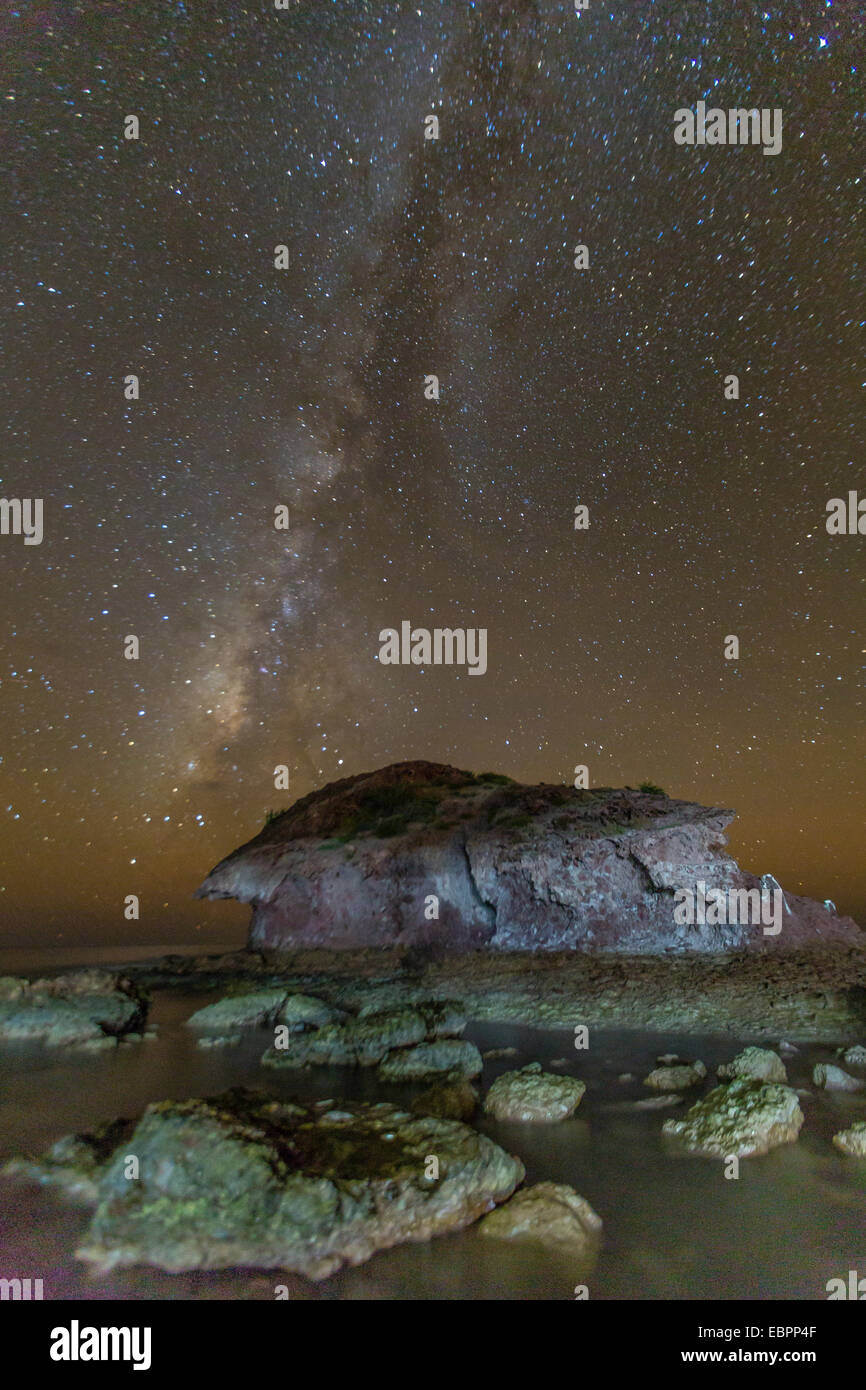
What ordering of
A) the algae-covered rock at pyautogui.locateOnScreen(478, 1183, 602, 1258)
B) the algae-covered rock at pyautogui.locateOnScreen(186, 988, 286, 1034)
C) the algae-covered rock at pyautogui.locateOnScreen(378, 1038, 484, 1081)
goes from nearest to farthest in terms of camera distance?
the algae-covered rock at pyautogui.locateOnScreen(478, 1183, 602, 1258), the algae-covered rock at pyautogui.locateOnScreen(378, 1038, 484, 1081), the algae-covered rock at pyautogui.locateOnScreen(186, 988, 286, 1034)

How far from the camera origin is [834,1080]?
841 cm

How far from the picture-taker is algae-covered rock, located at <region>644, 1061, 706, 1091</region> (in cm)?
848

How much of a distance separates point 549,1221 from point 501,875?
631 inches

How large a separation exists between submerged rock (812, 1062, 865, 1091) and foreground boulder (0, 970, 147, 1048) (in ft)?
37.6

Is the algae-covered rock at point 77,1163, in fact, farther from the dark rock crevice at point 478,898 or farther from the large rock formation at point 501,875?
the dark rock crevice at point 478,898

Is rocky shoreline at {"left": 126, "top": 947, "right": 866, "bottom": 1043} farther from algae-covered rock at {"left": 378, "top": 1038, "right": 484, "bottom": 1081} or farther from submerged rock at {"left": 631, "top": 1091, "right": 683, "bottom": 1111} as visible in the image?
submerged rock at {"left": 631, "top": 1091, "right": 683, "bottom": 1111}

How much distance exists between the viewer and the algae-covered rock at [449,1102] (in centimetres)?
746

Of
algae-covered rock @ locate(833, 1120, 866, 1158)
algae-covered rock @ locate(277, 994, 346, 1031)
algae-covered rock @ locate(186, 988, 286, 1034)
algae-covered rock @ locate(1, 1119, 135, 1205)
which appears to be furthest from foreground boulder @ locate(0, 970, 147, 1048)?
algae-covered rock @ locate(833, 1120, 866, 1158)

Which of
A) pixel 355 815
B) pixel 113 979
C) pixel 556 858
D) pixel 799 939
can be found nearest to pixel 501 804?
pixel 556 858

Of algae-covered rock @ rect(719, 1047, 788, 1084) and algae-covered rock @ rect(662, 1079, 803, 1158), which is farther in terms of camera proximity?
algae-covered rock @ rect(719, 1047, 788, 1084)

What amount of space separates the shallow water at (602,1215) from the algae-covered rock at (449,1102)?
0.24 meters
